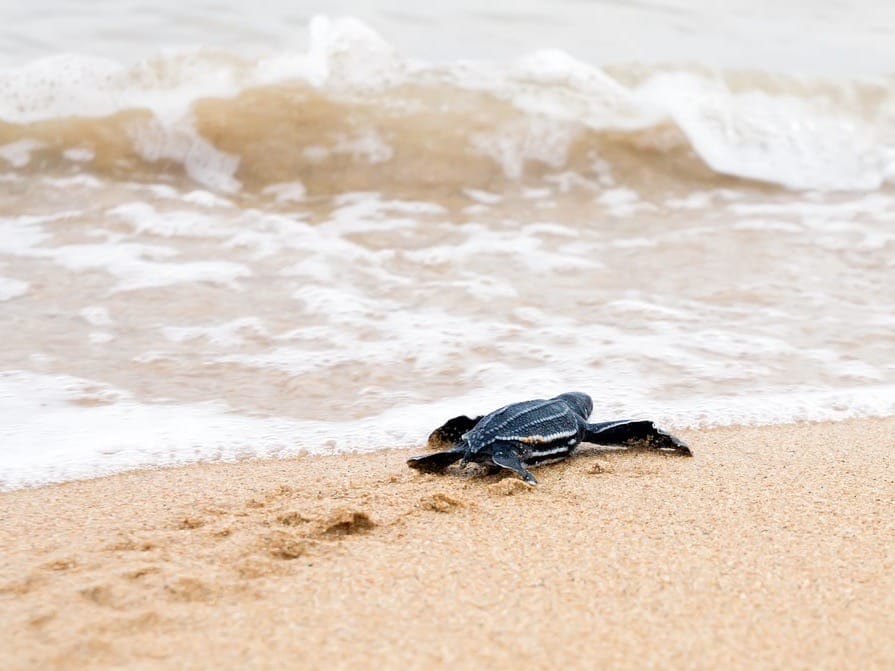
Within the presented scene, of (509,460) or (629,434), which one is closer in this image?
(509,460)

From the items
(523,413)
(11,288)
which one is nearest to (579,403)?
(523,413)

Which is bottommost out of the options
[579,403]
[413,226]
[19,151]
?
[413,226]

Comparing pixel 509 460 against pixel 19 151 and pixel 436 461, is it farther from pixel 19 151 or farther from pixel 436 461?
pixel 19 151

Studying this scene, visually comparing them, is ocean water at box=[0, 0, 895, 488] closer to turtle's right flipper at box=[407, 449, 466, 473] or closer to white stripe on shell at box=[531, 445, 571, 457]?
turtle's right flipper at box=[407, 449, 466, 473]

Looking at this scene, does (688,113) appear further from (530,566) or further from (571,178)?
(530,566)

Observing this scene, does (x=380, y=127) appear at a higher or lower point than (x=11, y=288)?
higher

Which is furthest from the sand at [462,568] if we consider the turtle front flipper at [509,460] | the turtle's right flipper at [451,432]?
the turtle's right flipper at [451,432]
